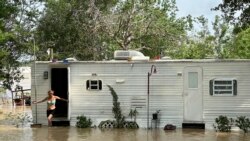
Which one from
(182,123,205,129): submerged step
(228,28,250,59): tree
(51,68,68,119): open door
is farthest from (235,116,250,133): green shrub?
(228,28,250,59): tree

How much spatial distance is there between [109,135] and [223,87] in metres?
Answer: 4.57

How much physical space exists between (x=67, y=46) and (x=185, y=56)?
31.8 ft

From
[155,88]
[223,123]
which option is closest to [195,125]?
[223,123]

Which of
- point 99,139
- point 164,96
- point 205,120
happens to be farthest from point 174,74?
point 99,139

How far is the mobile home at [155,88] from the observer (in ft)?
57.7

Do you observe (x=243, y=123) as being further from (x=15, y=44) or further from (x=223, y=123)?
(x=15, y=44)

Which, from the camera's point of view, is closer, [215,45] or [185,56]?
[185,56]

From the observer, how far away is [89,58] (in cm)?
3206

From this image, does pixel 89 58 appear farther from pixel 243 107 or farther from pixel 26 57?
pixel 243 107

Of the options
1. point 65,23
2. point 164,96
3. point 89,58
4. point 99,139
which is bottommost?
point 99,139

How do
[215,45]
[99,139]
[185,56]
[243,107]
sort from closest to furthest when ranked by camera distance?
1. [99,139]
2. [243,107]
3. [185,56]
4. [215,45]

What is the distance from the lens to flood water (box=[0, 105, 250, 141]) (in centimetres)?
1507

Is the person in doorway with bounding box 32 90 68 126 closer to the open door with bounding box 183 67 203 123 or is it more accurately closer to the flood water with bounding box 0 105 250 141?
the flood water with bounding box 0 105 250 141

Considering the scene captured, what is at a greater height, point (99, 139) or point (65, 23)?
point (65, 23)
